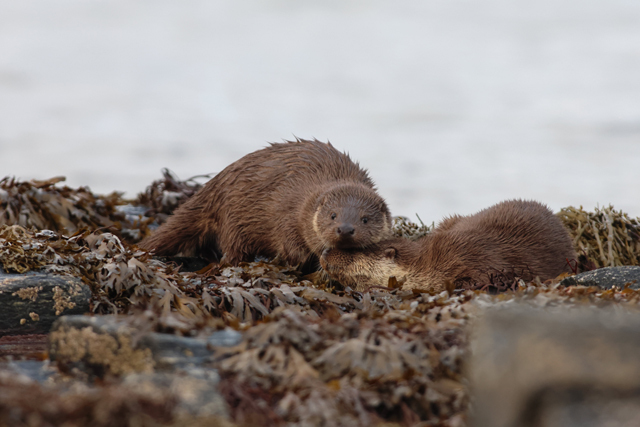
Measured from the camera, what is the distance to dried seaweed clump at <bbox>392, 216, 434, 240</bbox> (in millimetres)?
6754

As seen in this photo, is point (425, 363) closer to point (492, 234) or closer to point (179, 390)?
point (179, 390)

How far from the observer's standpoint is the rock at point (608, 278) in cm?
436

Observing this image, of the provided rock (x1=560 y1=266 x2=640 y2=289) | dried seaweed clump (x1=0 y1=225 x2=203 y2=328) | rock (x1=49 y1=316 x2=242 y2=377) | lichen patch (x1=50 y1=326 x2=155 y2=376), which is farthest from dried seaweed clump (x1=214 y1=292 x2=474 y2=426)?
rock (x1=560 y1=266 x2=640 y2=289)

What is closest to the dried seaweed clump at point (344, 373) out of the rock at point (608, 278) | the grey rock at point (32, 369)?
the grey rock at point (32, 369)

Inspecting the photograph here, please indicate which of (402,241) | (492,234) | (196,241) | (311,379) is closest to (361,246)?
(402,241)

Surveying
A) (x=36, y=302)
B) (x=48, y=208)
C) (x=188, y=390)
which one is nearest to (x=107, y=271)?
(x=36, y=302)

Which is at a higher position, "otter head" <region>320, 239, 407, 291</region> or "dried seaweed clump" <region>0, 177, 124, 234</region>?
"dried seaweed clump" <region>0, 177, 124, 234</region>

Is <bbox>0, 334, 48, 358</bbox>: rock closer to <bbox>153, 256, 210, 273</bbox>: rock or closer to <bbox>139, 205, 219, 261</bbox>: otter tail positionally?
<bbox>153, 256, 210, 273</bbox>: rock

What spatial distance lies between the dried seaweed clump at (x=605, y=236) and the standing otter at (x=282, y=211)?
101 inches

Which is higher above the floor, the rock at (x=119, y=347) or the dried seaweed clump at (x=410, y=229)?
the dried seaweed clump at (x=410, y=229)

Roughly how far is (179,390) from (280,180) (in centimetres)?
397

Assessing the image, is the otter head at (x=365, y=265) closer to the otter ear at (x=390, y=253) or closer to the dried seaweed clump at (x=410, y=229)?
the otter ear at (x=390, y=253)

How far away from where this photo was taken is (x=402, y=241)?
200 inches

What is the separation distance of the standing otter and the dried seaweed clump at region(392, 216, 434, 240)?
101cm
